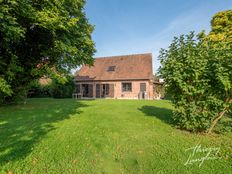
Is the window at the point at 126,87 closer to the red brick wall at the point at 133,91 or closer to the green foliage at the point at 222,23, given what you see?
the red brick wall at the point at 133,91

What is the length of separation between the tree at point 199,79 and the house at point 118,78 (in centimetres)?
1903

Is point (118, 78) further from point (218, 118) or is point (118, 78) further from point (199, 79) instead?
point (218, 118)

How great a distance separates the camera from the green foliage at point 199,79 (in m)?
6.95

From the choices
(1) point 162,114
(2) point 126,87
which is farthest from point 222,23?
(1) point 162,114

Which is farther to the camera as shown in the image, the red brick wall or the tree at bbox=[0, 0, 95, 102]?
the red brick wall

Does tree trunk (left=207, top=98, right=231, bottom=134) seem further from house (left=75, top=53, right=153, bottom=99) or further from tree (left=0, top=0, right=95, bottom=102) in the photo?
house (left=75, top=53, right=153, bottom=99)

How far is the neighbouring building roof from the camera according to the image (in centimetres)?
2775

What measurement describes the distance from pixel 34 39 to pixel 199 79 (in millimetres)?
9279

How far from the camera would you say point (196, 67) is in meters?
7.06

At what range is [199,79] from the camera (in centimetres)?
723

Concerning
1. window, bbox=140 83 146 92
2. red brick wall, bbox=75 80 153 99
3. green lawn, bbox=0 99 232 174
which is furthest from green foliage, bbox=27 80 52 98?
green lawn, bbox=0 99 232 174

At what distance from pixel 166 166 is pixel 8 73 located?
27.9 ft

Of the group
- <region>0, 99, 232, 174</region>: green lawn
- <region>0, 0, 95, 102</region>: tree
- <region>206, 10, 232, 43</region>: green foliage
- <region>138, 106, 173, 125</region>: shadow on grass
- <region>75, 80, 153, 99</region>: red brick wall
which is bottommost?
<region>0, 99, 232, 174</region>: green lawn

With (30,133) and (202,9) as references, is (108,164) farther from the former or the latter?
(202,9)
